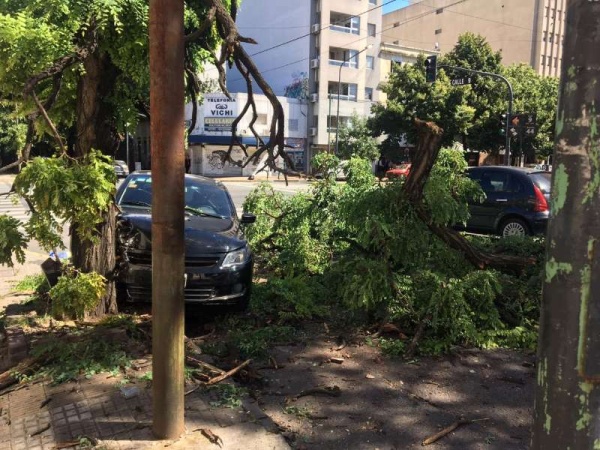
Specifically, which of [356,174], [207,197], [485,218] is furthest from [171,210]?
[485,218]

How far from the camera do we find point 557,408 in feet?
5.99

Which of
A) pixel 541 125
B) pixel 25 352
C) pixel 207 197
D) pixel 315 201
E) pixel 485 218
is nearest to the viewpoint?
pixel 25 352

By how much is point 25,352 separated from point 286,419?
2312mm

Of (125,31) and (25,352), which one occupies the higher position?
(125,31)

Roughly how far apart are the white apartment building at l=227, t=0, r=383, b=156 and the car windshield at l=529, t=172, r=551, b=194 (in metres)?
35.6

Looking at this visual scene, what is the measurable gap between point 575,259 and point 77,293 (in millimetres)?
4167

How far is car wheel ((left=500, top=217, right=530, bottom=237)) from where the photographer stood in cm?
1116

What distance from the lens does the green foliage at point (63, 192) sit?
425cm

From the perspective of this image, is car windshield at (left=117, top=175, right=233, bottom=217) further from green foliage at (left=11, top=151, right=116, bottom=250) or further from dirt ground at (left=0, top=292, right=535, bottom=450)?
dirt ground at (left=0, top=292, right=535, bottom=450)

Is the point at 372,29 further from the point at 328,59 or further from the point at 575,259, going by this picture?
the point at 575,259

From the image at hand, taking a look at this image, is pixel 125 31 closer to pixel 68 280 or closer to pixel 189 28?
pixel 189 28

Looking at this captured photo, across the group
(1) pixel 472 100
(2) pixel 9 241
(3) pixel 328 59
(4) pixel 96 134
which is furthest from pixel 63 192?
(3) pixel 328 59

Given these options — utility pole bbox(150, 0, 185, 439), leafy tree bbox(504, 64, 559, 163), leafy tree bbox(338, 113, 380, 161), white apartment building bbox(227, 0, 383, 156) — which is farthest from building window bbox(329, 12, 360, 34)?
utility pole bbox(150, 0, 185, 439)

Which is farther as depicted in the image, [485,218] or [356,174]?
[485,218]
